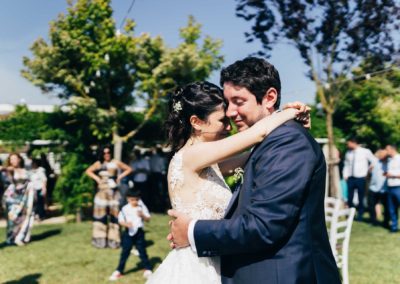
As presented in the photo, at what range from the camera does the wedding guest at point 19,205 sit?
32.3 feet

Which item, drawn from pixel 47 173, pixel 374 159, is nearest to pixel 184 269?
pixel 374 159

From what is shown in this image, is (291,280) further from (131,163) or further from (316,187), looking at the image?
(131,163)

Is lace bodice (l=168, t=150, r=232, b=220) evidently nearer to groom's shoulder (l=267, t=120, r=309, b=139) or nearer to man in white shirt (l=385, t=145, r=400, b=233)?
groom's shoulder (l=267, t=120, r=309, b=139)

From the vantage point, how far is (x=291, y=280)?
1.85 metres

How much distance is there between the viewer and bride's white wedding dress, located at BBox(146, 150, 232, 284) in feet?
8.92

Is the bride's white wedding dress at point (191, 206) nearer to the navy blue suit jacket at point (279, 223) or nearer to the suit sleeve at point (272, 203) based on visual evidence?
the navy blue suit jacket at point (279, 223)

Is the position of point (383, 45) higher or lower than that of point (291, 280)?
higher

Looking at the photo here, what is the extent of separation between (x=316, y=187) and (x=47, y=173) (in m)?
13.0

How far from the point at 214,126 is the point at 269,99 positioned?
2.48ft

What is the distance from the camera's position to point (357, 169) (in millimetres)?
11070

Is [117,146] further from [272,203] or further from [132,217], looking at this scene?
[272,203]

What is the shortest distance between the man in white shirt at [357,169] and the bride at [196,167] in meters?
8.67

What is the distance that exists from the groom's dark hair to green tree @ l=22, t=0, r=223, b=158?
34.9 feet

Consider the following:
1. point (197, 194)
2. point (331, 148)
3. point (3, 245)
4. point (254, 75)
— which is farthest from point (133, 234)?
point (331, 148)
